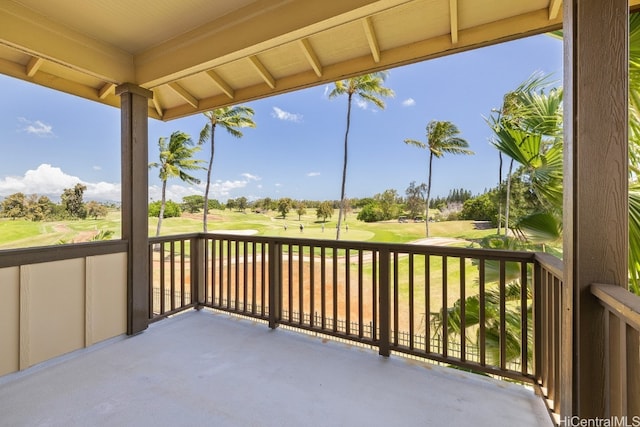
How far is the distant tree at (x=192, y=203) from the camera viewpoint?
18.9 meters

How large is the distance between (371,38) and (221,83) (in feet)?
5.39

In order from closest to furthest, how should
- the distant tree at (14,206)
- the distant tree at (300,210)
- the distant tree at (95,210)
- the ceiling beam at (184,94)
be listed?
the ceiling beam at (184,94) < the distant tree at (14,206) < the distant tree at (95,210) < the distant tree at (300,210)

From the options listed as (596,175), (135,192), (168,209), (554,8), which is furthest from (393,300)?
(168,209)

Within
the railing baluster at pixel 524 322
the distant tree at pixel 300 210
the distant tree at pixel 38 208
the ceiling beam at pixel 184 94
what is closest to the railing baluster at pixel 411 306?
the railing baluster at pixel 524 322

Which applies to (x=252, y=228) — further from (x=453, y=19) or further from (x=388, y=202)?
(x=453, y=19)

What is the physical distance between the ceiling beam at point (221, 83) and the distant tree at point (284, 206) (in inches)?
706

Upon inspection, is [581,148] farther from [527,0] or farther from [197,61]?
[197,61]

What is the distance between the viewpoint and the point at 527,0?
1.80 metres

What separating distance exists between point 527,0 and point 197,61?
8.00ft

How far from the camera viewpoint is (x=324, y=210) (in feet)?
63.8

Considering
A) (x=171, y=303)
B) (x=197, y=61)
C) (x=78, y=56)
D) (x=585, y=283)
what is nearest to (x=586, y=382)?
(x=585, y=283)

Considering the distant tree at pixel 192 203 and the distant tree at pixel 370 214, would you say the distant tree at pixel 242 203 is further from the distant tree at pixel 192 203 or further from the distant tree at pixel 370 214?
the distant tree at pixel 370 214

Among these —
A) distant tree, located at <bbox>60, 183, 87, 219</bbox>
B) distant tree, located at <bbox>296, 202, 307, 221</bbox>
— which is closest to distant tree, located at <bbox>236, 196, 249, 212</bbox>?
distant tree, located at <bbox>296, 202, 307, 221</bbox>

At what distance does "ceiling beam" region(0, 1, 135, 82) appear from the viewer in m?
1.98
